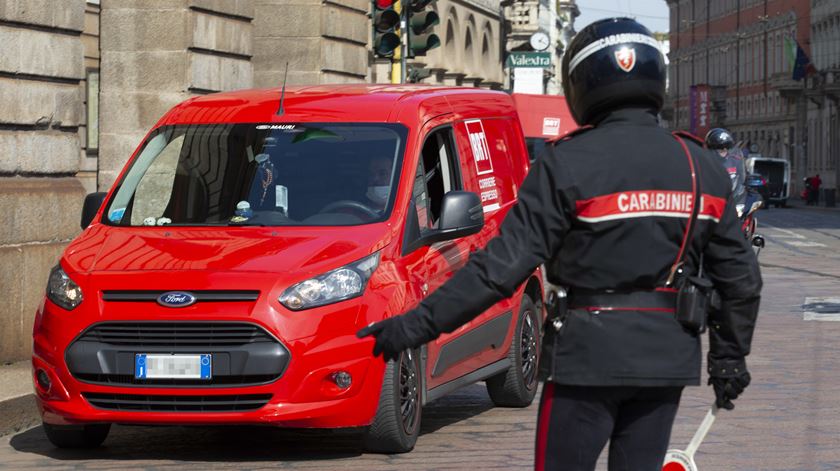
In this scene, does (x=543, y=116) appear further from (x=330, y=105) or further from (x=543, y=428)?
(x=543, y=428)

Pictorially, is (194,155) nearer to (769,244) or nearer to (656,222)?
(656,222)

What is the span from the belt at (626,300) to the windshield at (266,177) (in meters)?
4.28

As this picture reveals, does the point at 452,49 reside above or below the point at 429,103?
above

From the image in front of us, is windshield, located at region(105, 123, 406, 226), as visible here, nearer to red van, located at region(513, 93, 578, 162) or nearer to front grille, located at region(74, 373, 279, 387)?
front grille, located at region(74, 373, 279, 387)

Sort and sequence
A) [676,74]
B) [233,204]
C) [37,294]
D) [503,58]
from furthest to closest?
1. [676,74]
2. [503,58]
3. [37,294]
4. [233,204]

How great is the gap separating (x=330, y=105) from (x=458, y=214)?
4.24 ft

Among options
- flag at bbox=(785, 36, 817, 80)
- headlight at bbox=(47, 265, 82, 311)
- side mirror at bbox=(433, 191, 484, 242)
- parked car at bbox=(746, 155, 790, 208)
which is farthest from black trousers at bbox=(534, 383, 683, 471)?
flag at bbox=(785, 36, 817, 80)

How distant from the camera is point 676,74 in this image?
140 m

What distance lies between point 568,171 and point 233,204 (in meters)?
4.77

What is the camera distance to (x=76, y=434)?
849cm

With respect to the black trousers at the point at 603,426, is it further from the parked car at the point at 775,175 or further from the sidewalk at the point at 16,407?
the parked car at the point at 775,175

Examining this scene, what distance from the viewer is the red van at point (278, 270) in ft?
25.9

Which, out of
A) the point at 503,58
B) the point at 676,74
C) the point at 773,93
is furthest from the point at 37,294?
the point at 676,74

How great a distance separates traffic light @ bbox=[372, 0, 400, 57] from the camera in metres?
17.1
